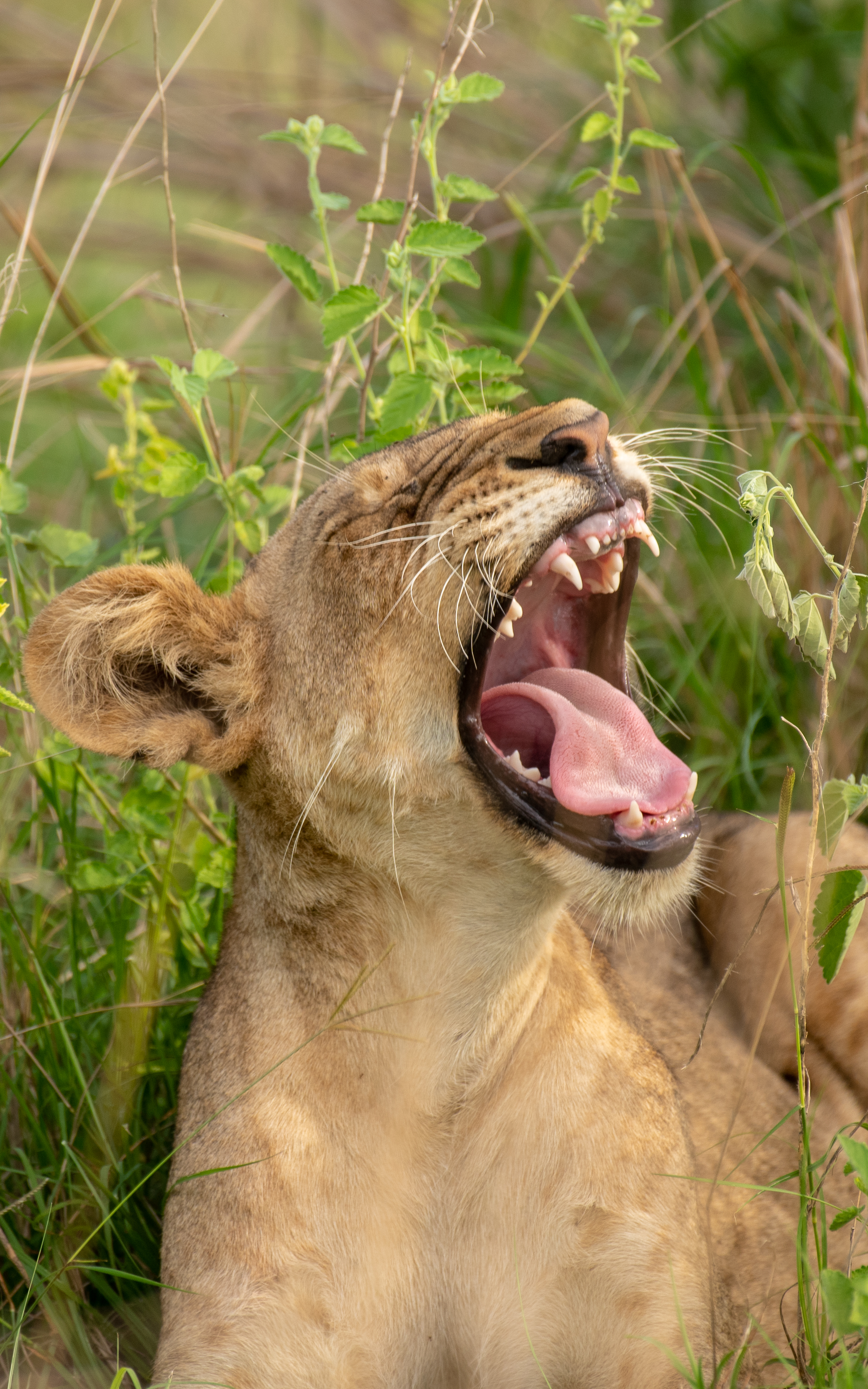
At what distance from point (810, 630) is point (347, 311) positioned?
1.46 meters

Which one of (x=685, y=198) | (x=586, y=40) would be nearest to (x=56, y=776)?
(x=685, y=198)

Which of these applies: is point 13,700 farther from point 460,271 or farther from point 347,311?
point 460,271

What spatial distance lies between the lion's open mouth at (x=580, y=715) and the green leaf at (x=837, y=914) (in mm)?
308

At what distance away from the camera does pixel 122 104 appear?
7.04 meters

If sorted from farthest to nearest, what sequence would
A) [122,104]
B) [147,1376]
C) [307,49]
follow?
[307,49] → [122,104] → [147,1376]

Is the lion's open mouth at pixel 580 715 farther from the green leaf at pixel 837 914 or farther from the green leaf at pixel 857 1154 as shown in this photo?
the green leaf at pixel 857 1154

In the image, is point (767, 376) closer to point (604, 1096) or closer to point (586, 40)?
point (586, 40)

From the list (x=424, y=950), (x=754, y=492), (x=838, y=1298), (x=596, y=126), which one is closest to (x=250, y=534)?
(x=596, y=126)

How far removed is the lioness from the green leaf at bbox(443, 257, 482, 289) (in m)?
0.66

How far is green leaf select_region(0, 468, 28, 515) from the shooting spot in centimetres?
349

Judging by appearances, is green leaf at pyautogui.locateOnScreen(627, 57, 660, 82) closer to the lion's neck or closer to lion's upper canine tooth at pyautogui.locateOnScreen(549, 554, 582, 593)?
lion's upper canine tooth at pyautogui.locateOnScreen(549, 554, 582, 593)

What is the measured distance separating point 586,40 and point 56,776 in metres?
5.28

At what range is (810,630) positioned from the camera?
231 centimetres

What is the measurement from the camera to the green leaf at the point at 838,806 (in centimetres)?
233
